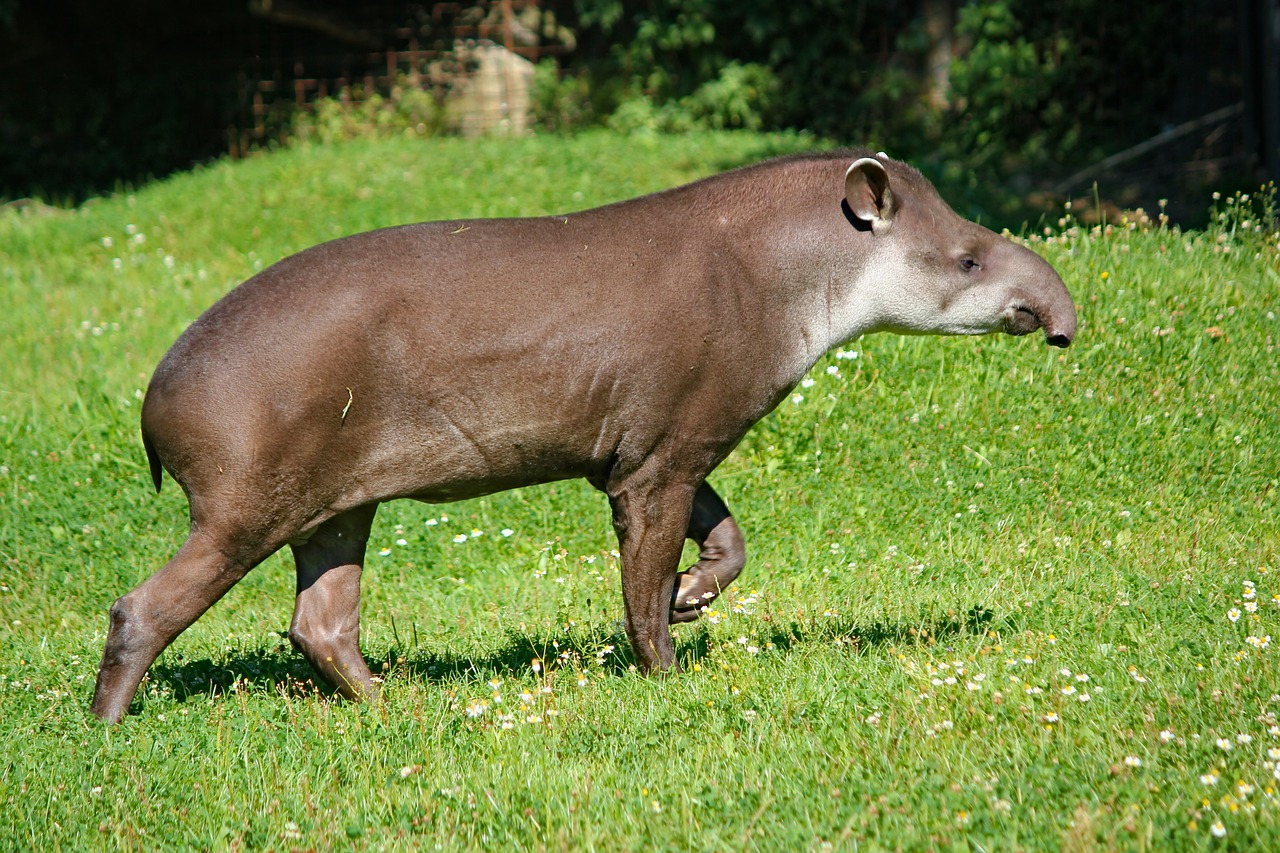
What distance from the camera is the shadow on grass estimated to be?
5.75 meters

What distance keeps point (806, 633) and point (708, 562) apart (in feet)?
1.89

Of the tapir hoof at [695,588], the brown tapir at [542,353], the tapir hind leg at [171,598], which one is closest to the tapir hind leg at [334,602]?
the brown tapir at [542,353]

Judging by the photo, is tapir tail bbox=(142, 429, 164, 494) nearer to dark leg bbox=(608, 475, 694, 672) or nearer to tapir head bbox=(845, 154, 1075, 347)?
dark leg bbox=(608, 475, 694, 672)

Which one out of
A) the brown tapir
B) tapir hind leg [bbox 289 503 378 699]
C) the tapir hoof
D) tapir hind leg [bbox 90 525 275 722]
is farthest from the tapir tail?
the tapir hoof

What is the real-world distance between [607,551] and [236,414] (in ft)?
10.3

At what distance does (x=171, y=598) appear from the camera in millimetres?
4988

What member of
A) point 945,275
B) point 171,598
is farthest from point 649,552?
point 171,598

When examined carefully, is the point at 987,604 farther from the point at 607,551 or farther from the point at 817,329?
the point at 607,551

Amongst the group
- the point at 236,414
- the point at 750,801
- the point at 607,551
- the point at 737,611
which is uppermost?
the point at 236,414

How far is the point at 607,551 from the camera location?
24.9 ft

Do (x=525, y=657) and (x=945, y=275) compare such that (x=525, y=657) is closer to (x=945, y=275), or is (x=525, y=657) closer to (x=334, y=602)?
(x=334, y=602)

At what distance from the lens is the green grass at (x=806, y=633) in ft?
14.0

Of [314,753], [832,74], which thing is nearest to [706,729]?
[314,753]

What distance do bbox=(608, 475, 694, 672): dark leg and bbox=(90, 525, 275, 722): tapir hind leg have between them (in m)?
1.37
